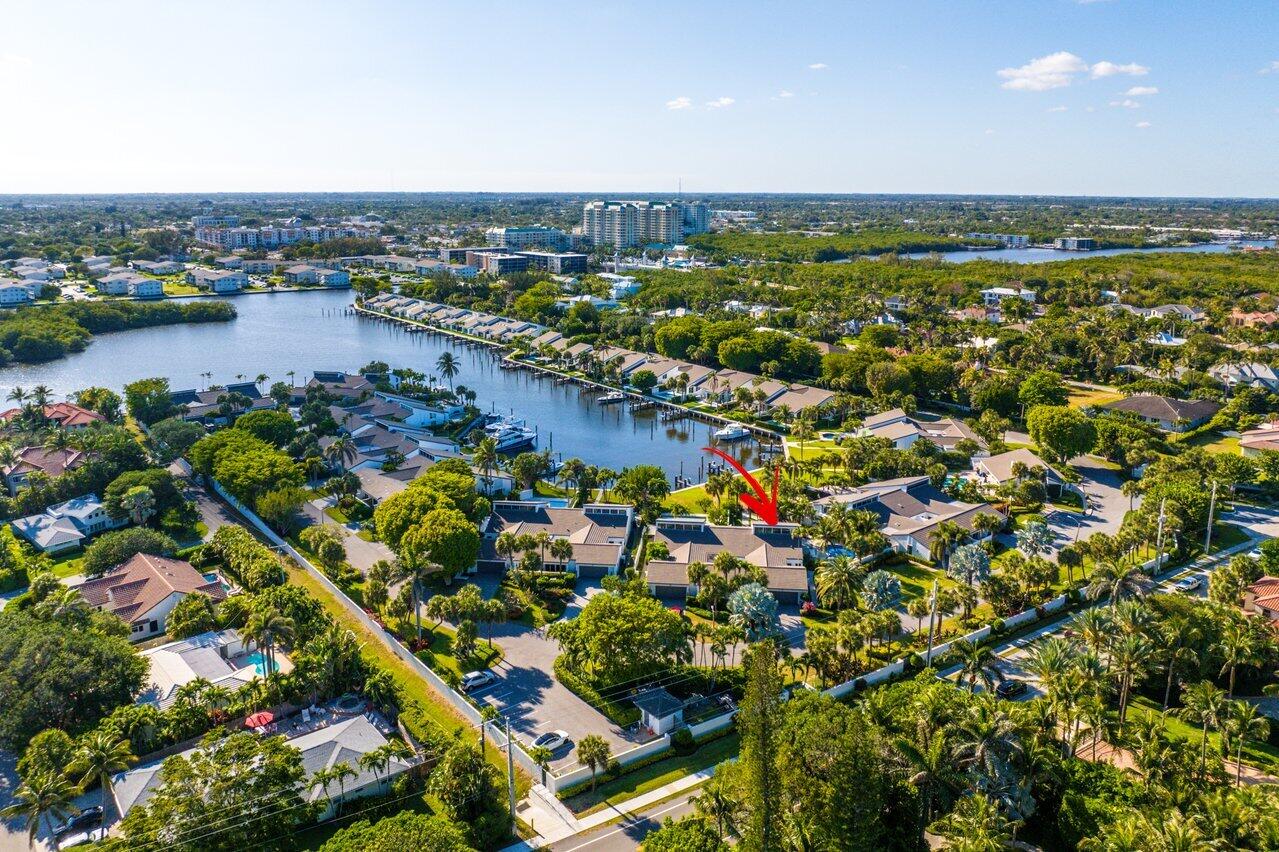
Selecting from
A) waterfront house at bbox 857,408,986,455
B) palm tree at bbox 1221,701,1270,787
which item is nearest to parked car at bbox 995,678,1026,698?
palm tree at bbox 1221,701,1270,787

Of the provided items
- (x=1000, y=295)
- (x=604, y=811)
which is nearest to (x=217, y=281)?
(x=1000, y=295)

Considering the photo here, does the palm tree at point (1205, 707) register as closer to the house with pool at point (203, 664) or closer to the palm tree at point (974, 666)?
the palm tree at point (974, 666)

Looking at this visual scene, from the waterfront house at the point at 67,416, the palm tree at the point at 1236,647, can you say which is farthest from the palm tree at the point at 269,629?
the waterfront house at the point at 67,416

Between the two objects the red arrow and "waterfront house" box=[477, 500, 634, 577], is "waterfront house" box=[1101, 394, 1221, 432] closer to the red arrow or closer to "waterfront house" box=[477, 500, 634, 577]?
the red arrow

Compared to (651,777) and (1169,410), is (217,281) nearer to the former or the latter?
(651,777)

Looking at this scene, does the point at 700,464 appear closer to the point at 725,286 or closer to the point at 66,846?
the point at 66,846

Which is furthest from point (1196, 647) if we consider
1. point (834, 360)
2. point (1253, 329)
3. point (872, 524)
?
point (1253, 329)
